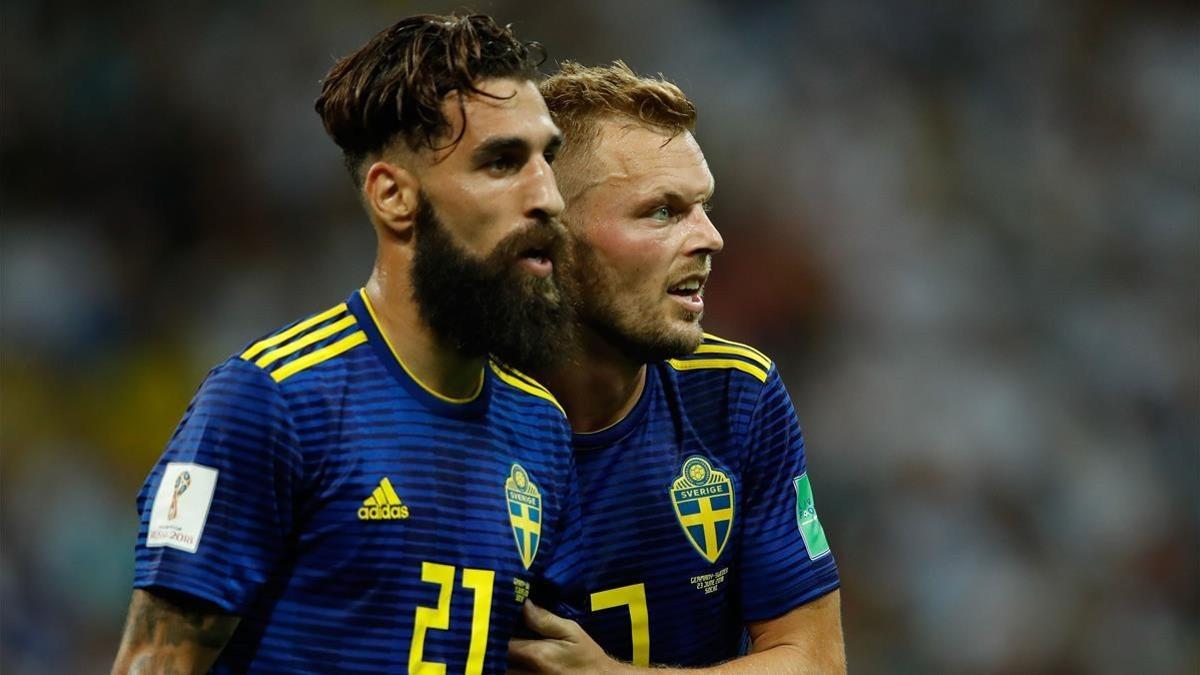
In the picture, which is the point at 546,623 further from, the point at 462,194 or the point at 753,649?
the point at 462,194

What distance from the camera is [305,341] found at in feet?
9.07

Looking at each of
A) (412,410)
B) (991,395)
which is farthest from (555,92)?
(991,395)

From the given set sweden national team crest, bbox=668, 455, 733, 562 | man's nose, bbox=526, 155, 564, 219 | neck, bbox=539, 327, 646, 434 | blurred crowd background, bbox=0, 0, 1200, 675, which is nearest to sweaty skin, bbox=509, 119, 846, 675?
neck, bbox=539, 327, 646, 434

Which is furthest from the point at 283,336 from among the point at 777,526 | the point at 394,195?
the point at 777,526

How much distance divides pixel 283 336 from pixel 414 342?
0.87ft

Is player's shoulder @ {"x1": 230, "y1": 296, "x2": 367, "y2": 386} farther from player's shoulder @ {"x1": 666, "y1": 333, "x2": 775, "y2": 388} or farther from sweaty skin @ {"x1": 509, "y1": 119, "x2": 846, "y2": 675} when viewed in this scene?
player's shoulder @ {"x1": 666, "y1": 333, "x2": 775, "y2": 388}

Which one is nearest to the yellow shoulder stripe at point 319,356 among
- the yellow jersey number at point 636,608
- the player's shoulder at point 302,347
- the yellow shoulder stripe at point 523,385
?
the player's shoulder at point 302,347

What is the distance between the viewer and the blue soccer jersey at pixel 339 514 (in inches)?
99.7

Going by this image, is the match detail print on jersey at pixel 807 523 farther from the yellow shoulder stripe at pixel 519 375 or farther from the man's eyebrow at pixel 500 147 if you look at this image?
the man's eyebrow at pixel 500 147

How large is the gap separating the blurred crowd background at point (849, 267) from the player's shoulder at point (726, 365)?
12.7 ft

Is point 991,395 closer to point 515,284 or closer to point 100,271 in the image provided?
point 100,271

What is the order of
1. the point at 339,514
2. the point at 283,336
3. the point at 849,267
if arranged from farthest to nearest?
1. the point at 849,267
2. the point at 283,336
3. the point at 339,514

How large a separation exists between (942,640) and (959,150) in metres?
2.82

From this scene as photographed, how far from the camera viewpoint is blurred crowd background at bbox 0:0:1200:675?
23.3 ft
